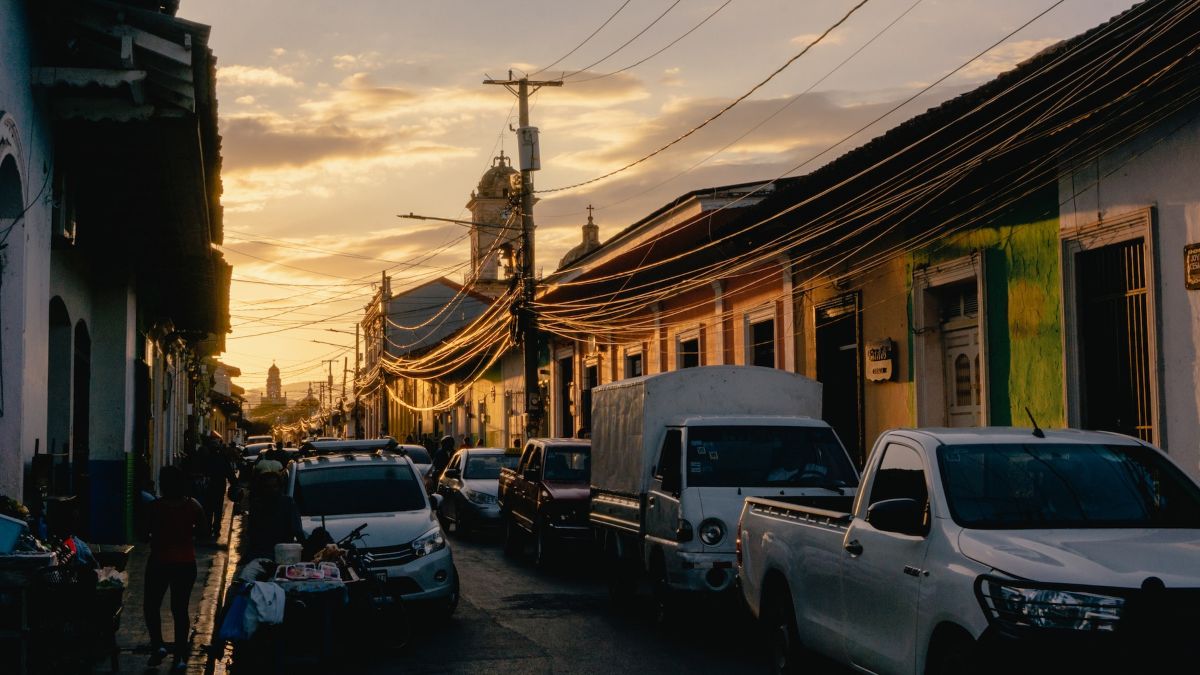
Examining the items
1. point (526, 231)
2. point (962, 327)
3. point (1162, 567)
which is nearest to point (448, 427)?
point (526, 231)

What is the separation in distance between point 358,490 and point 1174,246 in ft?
28.4

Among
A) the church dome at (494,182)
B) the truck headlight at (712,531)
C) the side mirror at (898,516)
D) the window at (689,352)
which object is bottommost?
the truck headlight at (712,531)

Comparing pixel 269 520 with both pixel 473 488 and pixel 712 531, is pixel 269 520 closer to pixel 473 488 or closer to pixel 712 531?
pixel 712 531

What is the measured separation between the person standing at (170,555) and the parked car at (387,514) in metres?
2.01

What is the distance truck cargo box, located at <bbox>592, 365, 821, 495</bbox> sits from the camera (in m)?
14.2

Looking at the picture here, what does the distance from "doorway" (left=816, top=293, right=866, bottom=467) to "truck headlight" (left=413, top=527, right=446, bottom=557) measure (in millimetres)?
7877

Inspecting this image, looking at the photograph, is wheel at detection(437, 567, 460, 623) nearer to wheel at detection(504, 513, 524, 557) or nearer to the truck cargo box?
the truck cargo box

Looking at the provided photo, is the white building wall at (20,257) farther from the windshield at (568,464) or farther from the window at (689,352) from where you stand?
the window at (689,352)

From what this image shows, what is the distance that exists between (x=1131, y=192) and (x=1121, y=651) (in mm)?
8237

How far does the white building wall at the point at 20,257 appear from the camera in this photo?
9727 mm

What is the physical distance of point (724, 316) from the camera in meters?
25.2

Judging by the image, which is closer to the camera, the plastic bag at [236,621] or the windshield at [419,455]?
the plastic bag at [236,621]

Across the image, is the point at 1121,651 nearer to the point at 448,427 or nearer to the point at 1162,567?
the point at 1162,567

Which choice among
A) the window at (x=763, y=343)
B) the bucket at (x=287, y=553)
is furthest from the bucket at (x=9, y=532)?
the window at (x=763, y=343)
